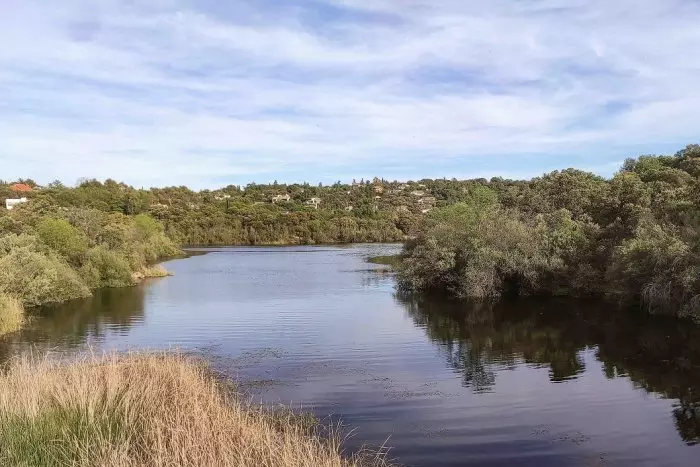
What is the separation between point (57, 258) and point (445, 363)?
35323 mm

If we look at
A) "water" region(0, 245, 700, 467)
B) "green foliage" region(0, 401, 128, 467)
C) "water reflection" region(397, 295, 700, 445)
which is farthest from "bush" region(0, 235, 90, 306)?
"green foliage" region(0, 401, 128, 467)

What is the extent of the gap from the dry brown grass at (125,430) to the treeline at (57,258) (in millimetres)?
20969

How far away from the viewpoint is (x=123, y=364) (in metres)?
17.4

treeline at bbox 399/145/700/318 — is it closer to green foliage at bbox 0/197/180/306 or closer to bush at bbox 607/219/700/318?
bush at bbox 607/219/700/318

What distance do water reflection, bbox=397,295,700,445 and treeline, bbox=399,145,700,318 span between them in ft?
7.10

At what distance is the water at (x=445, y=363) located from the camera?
607 inches

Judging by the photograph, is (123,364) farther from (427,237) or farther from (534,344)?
(427,237)

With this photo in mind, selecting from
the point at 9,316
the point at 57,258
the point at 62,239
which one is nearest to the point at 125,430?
the point at 9,316

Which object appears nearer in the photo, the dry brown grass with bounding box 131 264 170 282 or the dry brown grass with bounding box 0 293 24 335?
the dry brown grass with bounding box 0 293 24 335

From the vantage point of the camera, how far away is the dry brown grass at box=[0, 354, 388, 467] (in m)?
9.50

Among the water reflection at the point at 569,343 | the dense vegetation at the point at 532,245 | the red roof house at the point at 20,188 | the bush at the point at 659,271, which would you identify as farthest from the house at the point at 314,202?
the bush at the point at 659,271

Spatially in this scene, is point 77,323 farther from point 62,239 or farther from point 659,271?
point 659,271

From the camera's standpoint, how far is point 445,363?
80.1ft

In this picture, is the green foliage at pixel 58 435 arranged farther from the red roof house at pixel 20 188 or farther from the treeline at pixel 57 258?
the red roof house at pixel 20 188
